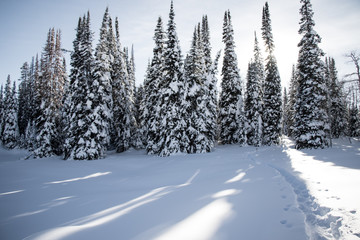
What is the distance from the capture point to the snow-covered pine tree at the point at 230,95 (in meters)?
29.5

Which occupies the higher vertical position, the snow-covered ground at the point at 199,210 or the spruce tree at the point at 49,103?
the spruce tree at the point at 49,103

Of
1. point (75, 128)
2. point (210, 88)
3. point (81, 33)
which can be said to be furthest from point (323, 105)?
point (81, 33)

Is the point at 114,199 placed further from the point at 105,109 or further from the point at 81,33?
the point at 81,33

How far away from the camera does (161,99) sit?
22.4 metres

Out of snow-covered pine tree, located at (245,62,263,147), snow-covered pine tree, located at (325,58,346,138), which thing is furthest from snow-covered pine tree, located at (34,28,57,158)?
snow-covered pine tree, located at (325,58,346,138)

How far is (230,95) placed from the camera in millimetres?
30000

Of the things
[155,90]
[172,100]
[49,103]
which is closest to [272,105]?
[172,100]

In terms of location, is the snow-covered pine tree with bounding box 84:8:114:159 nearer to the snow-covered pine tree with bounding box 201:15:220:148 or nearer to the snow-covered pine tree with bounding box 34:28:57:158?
the snow-covered pine tree with bounding box 34:28:57:158

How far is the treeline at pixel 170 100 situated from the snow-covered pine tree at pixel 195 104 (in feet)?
0.39

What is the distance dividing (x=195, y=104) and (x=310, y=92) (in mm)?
12878

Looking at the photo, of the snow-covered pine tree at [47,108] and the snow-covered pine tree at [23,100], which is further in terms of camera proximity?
the snow-covered pine tree at [23,100]

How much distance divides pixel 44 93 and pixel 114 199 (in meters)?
24.9

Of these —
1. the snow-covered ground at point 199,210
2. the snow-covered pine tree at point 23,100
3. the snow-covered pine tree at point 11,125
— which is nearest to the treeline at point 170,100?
the snow-covered ground at point 199,210

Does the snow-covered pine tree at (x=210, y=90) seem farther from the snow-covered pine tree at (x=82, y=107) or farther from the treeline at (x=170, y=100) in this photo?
the snow-covered pine tree at (x=82, y=107)
